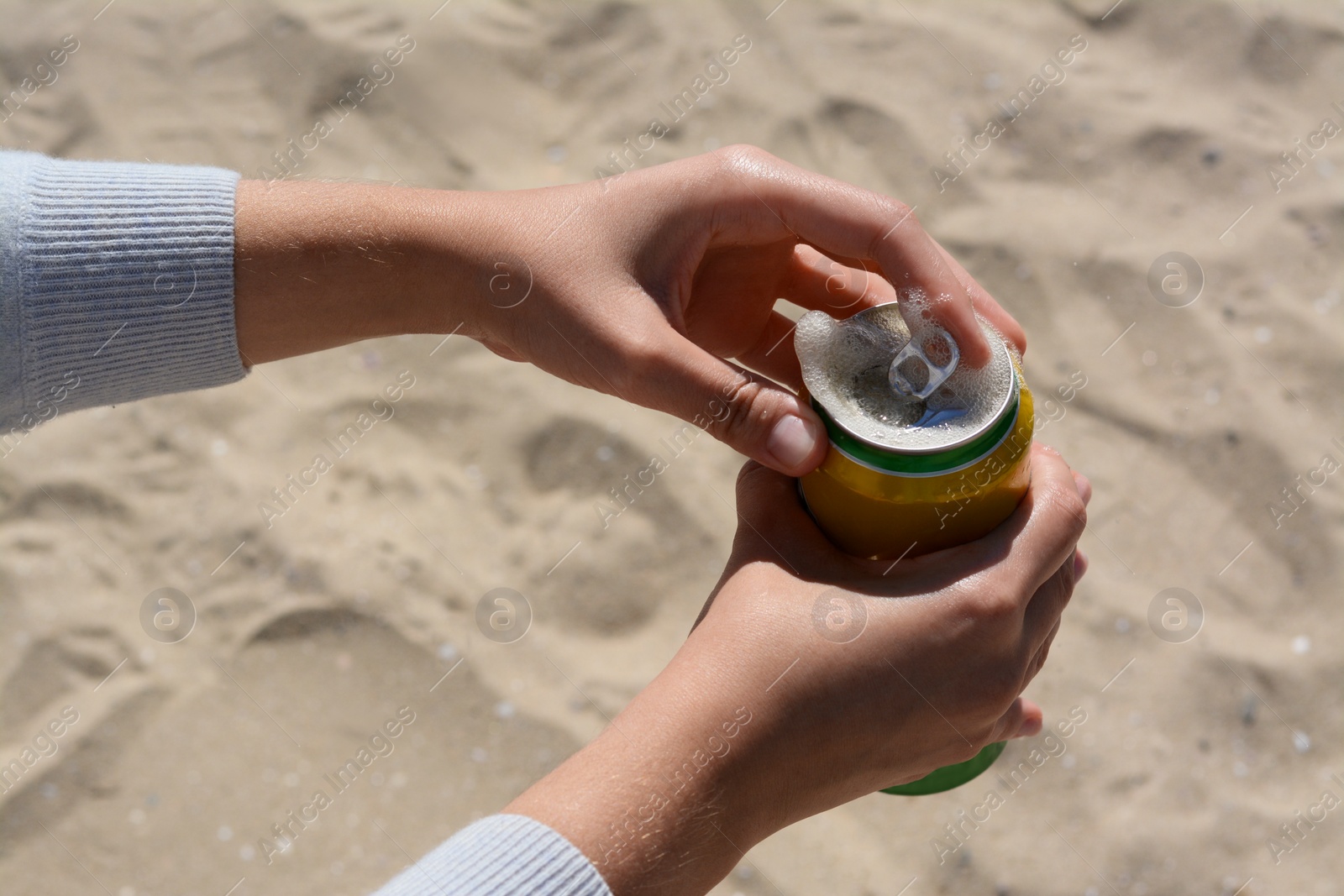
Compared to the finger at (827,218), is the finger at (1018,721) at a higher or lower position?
lower

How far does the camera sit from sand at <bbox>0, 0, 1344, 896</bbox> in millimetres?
2119

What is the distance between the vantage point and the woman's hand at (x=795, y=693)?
133 centimetres

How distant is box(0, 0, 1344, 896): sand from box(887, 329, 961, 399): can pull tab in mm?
997

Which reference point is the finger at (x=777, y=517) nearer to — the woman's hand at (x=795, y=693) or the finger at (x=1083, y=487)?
the woman's hand at (x=795, y=693)

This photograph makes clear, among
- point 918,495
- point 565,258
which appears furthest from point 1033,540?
point 565,258

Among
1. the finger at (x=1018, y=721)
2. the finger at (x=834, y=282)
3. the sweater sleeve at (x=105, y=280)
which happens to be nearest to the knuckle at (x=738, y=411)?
the finger at (x=834, y=282)

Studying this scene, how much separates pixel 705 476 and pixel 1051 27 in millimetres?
1649

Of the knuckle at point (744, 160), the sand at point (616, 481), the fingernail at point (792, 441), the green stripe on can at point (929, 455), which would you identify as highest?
the knuckle at point (744, 160)

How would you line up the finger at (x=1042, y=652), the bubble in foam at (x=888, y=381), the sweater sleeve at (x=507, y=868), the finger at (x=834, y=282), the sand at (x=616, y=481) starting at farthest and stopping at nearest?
the sand at (x=616, y=481) → the finger at (x=834, y=282) → the finger at (x=1042, y=652) → the bubble in foam at (x=888, y=381) → the sweater sleeve at (x=507, y=868)

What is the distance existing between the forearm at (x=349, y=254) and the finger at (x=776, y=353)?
521mm

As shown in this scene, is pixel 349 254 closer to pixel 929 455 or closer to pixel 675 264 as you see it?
pixel 675 264

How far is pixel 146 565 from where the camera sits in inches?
92.3

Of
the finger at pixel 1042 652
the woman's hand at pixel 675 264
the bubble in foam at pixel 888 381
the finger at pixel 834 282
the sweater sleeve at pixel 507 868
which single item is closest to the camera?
the sweater sleeve at pixel 507 868

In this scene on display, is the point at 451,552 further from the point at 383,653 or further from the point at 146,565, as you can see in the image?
the point at 146,565
